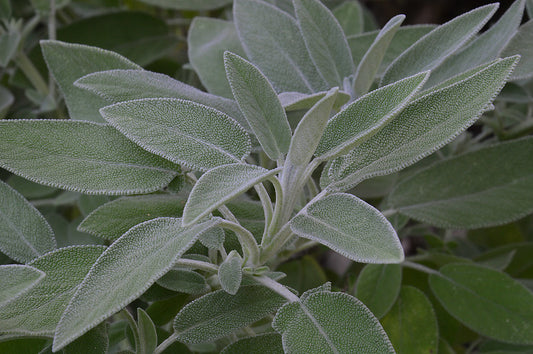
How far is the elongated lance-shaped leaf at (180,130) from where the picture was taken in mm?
468

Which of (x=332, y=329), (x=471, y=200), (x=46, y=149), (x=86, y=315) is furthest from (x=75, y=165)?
(x=471, y=200)

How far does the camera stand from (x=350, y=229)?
44 centimetres

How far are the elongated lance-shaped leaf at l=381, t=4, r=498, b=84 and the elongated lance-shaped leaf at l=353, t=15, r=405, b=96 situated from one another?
24mm

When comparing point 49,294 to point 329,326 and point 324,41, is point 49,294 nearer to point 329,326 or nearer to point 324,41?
point 329,326

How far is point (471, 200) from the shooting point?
27.1 inches

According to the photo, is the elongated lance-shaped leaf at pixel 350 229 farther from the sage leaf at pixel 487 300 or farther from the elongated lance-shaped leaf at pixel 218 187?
the sage leaf at pixel 487 300

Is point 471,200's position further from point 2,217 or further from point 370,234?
point 2,217

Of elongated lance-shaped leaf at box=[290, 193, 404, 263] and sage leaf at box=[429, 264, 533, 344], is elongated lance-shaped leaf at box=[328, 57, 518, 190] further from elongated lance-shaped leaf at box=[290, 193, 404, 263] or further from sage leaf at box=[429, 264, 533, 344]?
sage leaf at box=[429, 264, 533, 344]

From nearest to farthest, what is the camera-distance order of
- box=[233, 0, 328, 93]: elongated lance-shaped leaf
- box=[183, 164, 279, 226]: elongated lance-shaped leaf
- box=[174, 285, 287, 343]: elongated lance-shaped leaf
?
box=[183, 164, 279, 226]: elongated lance-shaped leaf < box=[174, 285, 287, 343]: elongated lance-shaped leaf < box=[233, 0, 328, 93]: elongated lance-shaped leaf

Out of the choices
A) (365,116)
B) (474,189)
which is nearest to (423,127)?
(365,116)

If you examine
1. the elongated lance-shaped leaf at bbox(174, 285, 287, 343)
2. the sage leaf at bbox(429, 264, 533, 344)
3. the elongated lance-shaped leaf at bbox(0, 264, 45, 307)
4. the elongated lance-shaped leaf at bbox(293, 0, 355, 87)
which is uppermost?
the elongated lance-shaped leaf at bbox(293, 0, 355, 87)

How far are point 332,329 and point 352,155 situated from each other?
14cm

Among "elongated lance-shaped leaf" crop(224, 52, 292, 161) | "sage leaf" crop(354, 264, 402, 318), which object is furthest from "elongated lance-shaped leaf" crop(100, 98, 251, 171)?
"sage leaf" crop(354, 264, 402, 318)

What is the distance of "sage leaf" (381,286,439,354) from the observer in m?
0.69
